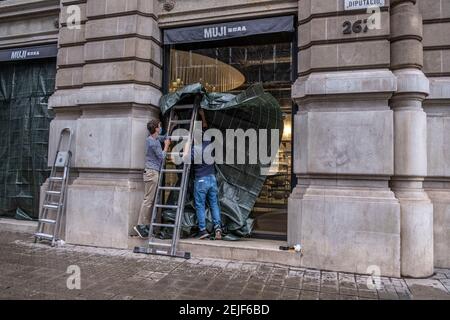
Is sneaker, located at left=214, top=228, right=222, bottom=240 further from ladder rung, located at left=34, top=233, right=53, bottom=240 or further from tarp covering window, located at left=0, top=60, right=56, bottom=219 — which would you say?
tarp covering window, located at left=0, top=60, right=56, bottom=219

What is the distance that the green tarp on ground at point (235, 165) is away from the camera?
6305 millimetres

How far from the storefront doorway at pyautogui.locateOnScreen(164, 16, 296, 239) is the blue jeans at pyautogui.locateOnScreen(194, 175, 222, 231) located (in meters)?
0.87


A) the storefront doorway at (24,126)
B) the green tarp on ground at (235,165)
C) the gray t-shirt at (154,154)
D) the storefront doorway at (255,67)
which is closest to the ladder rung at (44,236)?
the storefront doorway at (24,126)

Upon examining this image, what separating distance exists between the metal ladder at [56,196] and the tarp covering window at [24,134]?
114cm

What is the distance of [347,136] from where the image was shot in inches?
214

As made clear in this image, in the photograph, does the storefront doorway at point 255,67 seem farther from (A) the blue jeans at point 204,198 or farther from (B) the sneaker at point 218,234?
(A) the blue jeans at point 204,198

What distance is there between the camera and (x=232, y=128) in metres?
6.66

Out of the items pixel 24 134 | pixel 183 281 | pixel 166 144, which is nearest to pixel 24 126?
pixel 24 134

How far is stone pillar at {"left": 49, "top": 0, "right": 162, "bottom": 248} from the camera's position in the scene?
659 cm

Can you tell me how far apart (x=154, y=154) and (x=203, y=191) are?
1.18 metres

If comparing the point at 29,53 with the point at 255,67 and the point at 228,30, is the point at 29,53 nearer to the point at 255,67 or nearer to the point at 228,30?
the point at 228,30

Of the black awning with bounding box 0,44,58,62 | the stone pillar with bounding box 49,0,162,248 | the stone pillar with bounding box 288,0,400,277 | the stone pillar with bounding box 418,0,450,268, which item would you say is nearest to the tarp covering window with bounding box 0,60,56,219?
the black awning with bounding box 0,44,58,62
